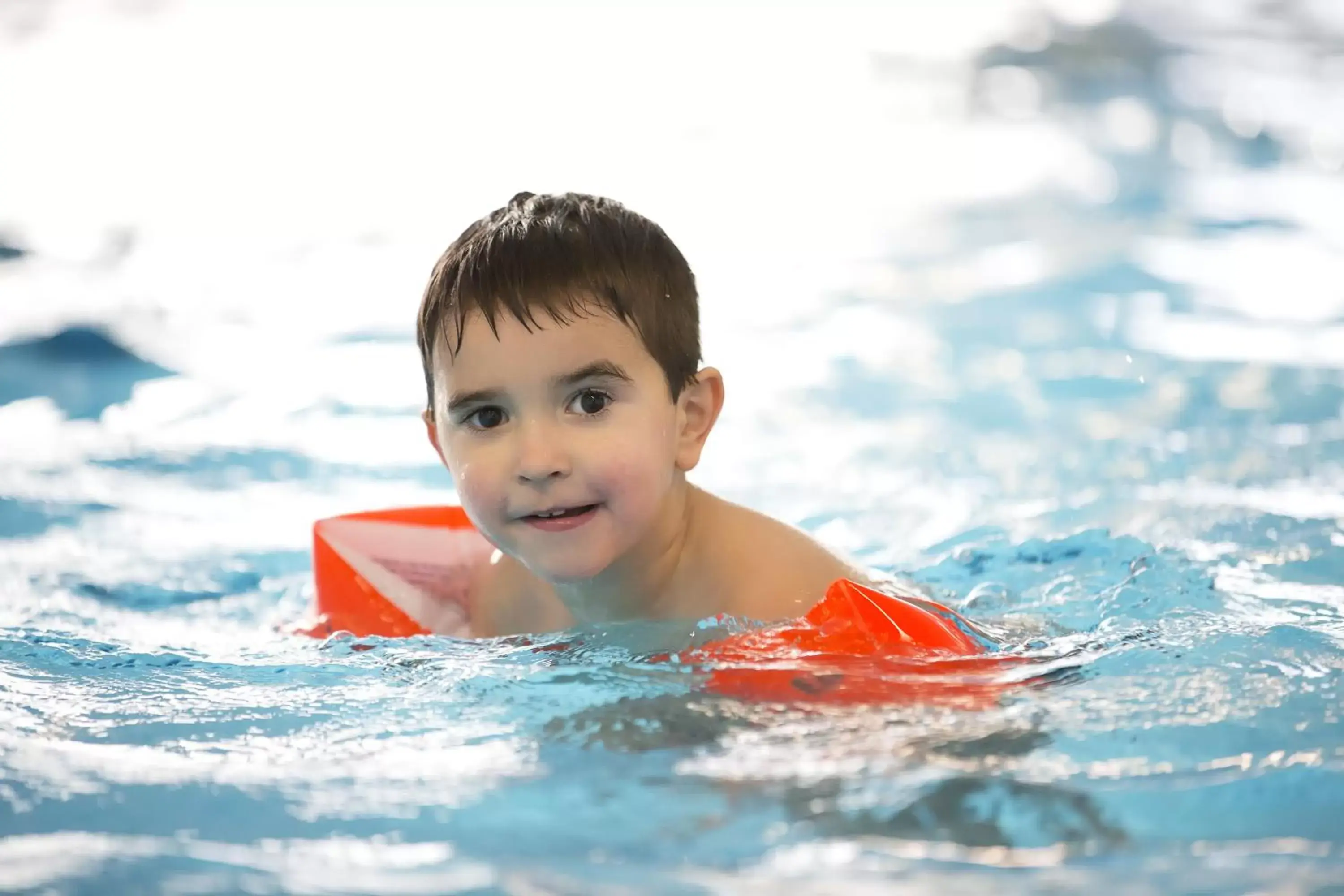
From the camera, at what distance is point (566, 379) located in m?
2.60

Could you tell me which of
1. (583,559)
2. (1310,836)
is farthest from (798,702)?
(1310,836)

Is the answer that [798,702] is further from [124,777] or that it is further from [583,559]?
[124,777]

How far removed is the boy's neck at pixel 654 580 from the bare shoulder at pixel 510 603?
0.15 meters

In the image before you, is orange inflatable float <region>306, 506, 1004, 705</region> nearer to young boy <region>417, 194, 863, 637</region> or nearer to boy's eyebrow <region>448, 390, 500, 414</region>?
young boy <region>417, 194, 863, 637</region>

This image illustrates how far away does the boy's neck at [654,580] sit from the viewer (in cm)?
294

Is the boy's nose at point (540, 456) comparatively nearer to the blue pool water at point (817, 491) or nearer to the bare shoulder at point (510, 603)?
the blue pool water at point (817, 491)

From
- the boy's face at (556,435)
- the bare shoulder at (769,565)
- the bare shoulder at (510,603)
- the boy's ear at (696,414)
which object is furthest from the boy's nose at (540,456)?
the bare shoulder at (510,603)

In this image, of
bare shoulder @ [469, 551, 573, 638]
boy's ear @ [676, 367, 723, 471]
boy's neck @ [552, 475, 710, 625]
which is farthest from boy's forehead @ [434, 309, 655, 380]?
bare shoulder @ [469, 551, 573, 638]

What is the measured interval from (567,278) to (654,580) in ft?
2.11

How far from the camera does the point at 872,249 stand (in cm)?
746

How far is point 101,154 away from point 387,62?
199 centimetres

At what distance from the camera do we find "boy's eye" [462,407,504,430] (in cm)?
263

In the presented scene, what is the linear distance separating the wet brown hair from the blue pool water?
57 cm

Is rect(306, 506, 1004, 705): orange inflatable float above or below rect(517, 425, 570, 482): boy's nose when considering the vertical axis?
below
